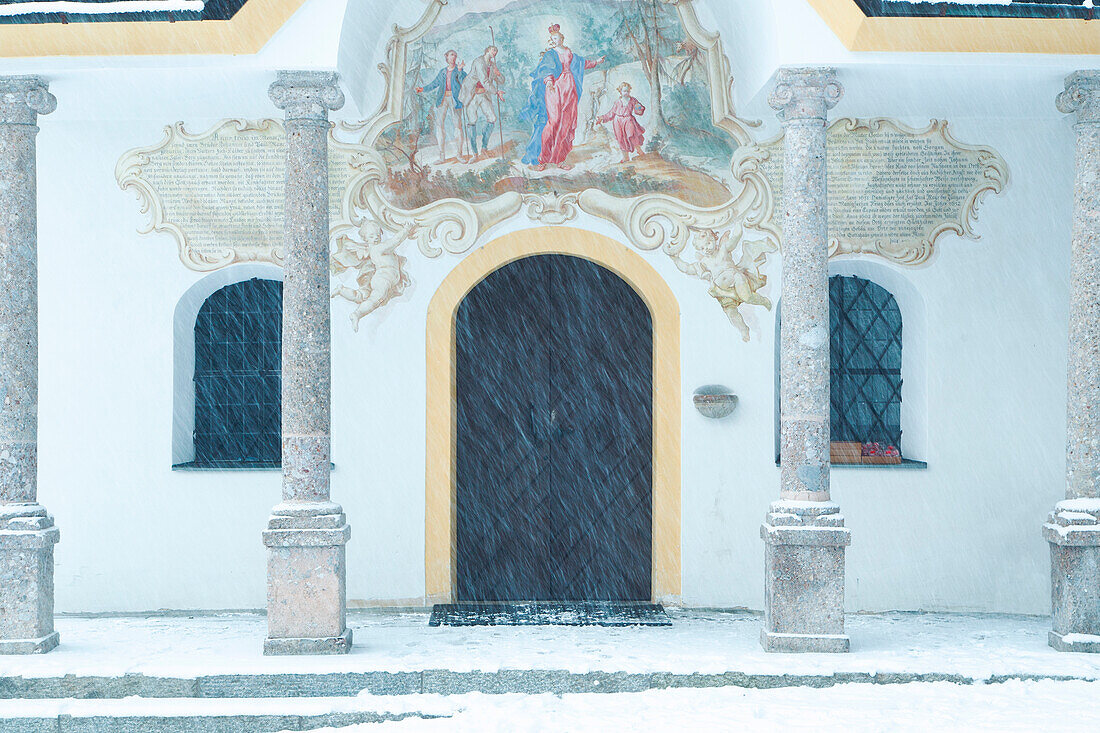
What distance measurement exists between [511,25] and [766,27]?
7.29 feet

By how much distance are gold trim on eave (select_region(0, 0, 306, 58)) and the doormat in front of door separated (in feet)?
14.5

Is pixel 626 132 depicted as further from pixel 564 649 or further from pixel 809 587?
pixel 564 649

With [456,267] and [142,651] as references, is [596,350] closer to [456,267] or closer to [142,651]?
[456,267]

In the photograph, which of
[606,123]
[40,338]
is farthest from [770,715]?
[40,338]

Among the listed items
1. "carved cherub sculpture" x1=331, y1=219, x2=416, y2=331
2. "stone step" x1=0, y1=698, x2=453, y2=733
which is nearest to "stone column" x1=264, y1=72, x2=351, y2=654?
"stone step" x1=0, y1=698, x2=453, y2=733

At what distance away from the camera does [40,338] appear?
27.6 feet

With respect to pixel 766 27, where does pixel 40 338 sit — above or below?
below

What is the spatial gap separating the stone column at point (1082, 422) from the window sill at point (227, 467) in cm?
554

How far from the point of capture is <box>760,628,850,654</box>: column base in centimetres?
667

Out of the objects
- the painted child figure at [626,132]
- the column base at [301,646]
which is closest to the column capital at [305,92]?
the painted child figure at [626,132]

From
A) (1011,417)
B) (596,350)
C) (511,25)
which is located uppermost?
(511,25)

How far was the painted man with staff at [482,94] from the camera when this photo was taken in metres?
8.30

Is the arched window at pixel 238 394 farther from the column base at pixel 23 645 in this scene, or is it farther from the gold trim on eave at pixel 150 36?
the gold trim on eave at pixel 150 36

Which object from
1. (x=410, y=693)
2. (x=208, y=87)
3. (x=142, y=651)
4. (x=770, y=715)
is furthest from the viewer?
(x=208, y=87)
